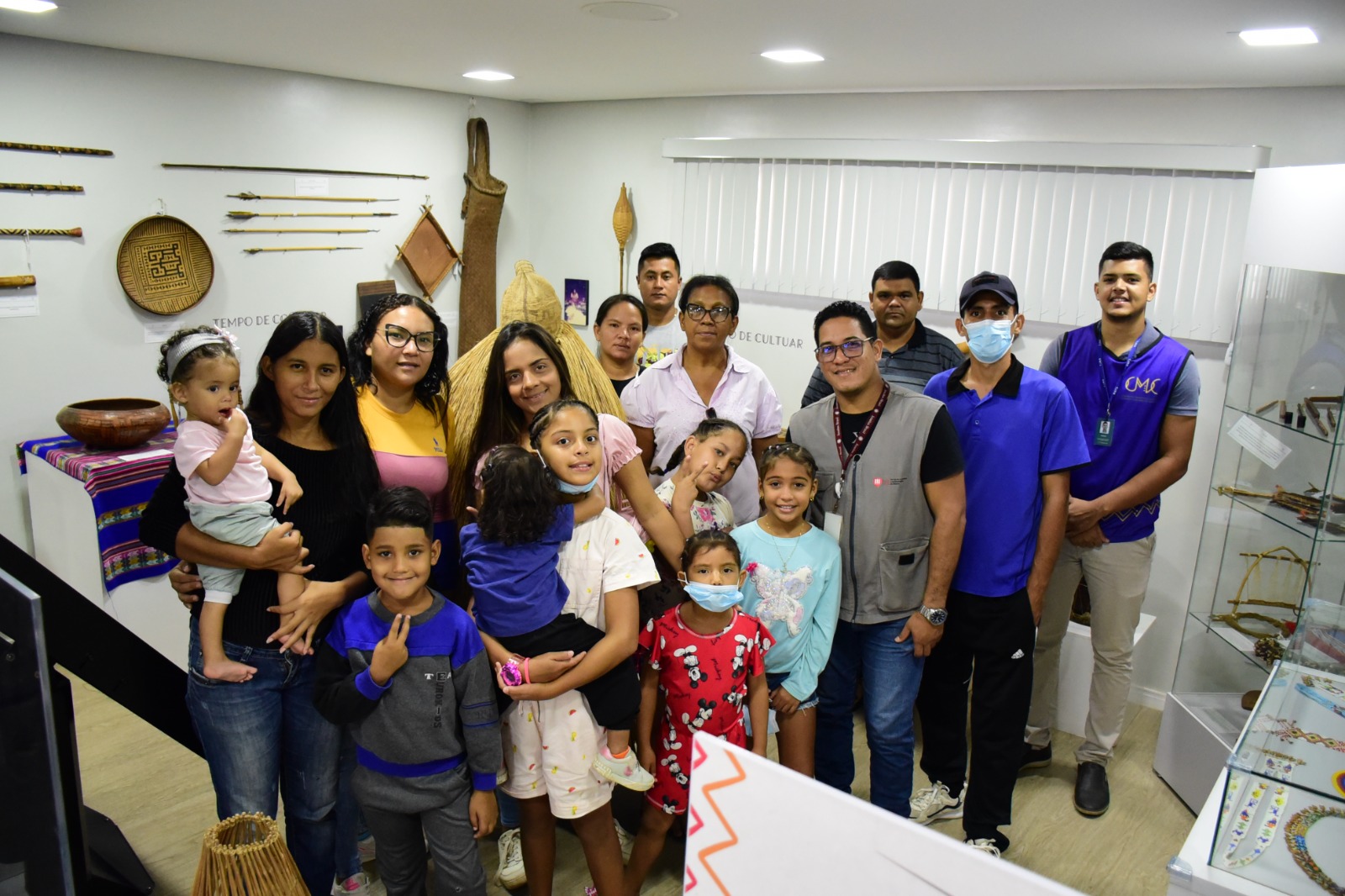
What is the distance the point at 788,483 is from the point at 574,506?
1.72 feet

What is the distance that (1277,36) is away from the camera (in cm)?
241

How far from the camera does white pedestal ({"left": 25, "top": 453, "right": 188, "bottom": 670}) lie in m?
3.42

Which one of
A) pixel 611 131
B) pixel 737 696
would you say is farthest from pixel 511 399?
pixel 611 131

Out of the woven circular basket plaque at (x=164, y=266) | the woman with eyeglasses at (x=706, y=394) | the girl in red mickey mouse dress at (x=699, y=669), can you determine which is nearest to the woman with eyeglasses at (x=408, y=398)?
the girl in red mickey mouse dress at (x=699, y=669)

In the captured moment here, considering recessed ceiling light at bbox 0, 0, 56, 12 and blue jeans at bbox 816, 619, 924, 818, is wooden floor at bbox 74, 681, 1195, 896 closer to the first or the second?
blue jeans at bbox 816, 619, 924, 818

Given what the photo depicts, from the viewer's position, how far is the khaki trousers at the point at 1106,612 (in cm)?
304

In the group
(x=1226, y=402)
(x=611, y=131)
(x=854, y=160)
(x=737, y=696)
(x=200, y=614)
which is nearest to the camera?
(x=200, y=614)

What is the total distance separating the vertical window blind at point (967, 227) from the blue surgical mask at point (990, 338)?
4.84 ft

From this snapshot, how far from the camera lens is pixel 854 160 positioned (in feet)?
14.2

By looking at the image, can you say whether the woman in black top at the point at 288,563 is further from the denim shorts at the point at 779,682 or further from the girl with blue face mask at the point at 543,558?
the denim shorts at the point at 779,682

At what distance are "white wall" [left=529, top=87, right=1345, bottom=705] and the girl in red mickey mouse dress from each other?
224 cm

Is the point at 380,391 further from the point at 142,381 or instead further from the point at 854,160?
the point at 854,160

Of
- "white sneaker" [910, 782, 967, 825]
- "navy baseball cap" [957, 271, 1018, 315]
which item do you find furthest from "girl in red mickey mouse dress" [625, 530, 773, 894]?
"navy baseball cap" [957, 271, 1018, 315]

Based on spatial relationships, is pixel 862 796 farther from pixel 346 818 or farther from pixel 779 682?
pixel 346 818
